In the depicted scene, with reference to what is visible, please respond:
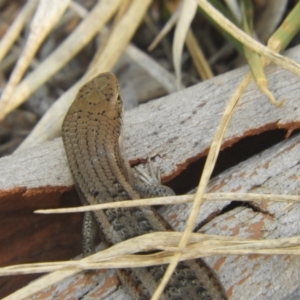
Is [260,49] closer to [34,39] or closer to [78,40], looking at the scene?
[34,39]

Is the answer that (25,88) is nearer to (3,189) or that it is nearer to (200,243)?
(3,189)

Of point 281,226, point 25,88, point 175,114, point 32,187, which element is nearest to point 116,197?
point 32,187

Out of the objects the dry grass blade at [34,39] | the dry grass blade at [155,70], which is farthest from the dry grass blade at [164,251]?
the dry grass blade at [155,70]

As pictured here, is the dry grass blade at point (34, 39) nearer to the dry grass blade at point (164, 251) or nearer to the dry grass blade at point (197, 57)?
the dry grass blade at point (197, 57)

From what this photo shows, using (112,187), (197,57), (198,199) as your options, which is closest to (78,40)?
A: (197,57)

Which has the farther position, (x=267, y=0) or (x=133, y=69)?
(x=133, y=69)

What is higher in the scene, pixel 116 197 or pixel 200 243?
pixel 116 197
